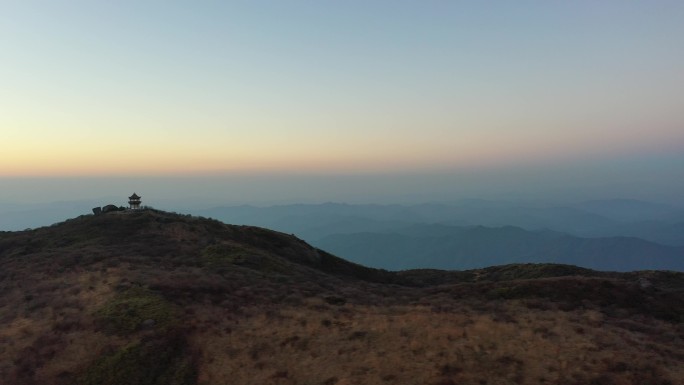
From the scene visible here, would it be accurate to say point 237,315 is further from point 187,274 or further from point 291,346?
point 187,274

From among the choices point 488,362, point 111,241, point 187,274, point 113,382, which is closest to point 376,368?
point 488,362

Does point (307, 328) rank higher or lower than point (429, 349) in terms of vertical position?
lower

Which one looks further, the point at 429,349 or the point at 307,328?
the point at 307,328

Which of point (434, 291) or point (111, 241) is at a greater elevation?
point (111, 241)

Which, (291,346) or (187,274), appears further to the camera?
(187,274)

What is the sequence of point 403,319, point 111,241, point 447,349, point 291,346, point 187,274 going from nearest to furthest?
point 447,349 < point 291,346 < point 403,319 < point 187,274 < point 111,241

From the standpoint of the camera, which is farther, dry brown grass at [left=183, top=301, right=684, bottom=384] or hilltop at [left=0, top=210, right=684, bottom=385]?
hilltop at [left=0, top=210, right=684, bottom=385]

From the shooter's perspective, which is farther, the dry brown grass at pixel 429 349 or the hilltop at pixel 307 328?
the hilltop at pixel 307 328

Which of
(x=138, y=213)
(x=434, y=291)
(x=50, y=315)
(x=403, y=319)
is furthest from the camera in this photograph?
(x=138, y=213)
